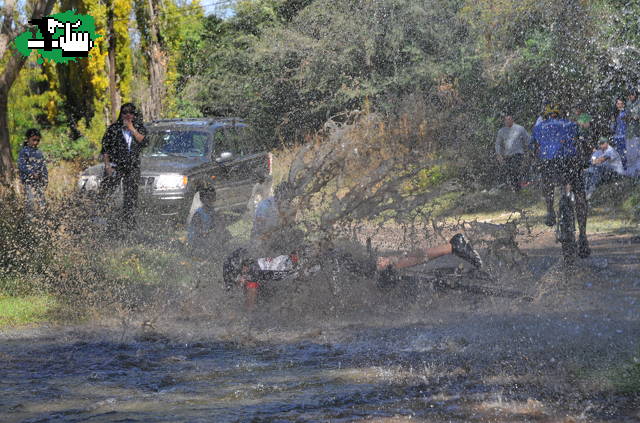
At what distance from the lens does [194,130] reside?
55.4 feet

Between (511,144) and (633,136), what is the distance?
2.19 metres

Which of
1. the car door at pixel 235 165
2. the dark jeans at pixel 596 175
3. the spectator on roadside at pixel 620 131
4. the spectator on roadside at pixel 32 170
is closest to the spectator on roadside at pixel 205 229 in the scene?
the spectator on roadside at pixel 32 170

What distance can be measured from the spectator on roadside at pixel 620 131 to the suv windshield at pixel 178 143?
6.82 metres

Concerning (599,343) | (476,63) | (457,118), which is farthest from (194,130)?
(599,343)

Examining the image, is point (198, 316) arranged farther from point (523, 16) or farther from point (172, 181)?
point (523, 16)

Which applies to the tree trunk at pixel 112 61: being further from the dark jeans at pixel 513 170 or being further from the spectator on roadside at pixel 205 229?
the spectator on roadside at pixel 205 229

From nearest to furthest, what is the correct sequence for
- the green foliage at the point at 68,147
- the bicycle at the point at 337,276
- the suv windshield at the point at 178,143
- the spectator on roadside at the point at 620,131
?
1. the bicycle at the point at 337,276
2. the spectator on roadside at the point at 620,131
3. the suv windshield at the point at 178,143
4. the green foliage at the point at 68,147

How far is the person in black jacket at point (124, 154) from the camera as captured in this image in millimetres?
12539

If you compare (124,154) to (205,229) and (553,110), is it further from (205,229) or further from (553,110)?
(553,110)

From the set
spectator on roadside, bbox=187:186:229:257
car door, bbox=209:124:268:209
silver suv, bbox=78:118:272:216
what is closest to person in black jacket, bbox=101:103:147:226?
spectator on roadside, bbox=187:186:229:257

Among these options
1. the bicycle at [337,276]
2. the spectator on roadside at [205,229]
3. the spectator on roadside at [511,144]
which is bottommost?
the bicycle at [337,276]

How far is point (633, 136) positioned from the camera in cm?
→ 1312

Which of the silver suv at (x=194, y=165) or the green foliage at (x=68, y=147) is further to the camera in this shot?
the green foliage at (x=68, y=147)

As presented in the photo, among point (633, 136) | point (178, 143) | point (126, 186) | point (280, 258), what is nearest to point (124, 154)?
point (126, 186)
